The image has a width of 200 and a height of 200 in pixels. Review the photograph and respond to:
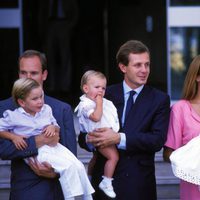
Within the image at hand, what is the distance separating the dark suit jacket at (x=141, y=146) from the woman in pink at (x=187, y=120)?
57 millimetres

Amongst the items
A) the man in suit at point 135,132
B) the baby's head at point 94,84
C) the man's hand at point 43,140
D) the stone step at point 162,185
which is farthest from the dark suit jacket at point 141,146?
the stone step at point 162,185

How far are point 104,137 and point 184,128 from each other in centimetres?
51

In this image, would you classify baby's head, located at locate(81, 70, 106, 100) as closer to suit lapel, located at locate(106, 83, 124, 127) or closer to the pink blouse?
suit lapel, located at locate(106, 83, 124, 127)

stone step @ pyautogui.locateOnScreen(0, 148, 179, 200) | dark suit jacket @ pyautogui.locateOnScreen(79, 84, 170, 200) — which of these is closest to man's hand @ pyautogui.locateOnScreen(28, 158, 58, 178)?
dark suit jacket @ pyautogui.locateOnScreen(79, 84, 170, 200)

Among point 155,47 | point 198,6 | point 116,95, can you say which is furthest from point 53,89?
point 116,95

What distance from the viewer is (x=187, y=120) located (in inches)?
153

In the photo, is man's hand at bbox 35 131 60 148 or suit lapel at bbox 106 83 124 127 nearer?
man's hand at bbox 35 131 60 148

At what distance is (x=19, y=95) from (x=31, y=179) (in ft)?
1.70

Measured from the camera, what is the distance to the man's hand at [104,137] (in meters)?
3.82

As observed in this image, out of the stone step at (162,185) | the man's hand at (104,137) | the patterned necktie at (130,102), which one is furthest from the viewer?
the stone step at (162,185)

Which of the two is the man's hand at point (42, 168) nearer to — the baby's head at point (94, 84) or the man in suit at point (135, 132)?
the man in suit at point (135, 132)

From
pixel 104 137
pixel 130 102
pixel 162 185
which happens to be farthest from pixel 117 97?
A: pixel 162 185

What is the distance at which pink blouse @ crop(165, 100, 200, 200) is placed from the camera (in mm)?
3879

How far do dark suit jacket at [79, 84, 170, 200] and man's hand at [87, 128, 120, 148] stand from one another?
8 cm
